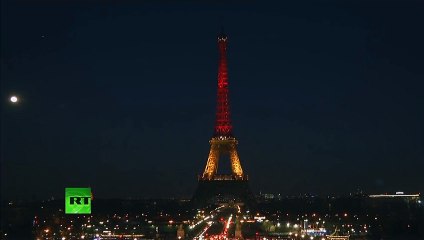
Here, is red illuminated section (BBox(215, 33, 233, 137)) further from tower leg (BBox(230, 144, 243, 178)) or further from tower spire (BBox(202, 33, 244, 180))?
tower leg (BBox(230, 144, 243, 178))

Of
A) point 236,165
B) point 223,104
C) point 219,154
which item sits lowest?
point 236,165

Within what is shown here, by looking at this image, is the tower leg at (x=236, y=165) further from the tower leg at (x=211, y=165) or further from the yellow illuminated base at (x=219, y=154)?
the tower leg at (x=211, y=165)

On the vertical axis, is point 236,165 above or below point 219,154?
below

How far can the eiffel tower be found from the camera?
2911 inches

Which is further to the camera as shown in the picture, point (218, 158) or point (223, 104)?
point (218, 158)

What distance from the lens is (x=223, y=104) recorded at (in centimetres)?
7469

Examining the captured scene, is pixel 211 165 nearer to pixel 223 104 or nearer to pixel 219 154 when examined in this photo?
pixel 219 154

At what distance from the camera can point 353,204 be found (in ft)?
285

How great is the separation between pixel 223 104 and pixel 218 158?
567cm

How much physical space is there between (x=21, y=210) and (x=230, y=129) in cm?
2589

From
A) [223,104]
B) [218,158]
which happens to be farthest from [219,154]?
[223,104]

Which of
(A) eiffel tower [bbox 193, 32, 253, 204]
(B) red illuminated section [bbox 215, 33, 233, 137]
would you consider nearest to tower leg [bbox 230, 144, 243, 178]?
(A) eiffel tower [bbox 193, 32, 253, 204]

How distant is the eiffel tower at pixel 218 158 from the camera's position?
73938mm

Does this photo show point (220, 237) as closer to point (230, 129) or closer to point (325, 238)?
point (325, 238)
